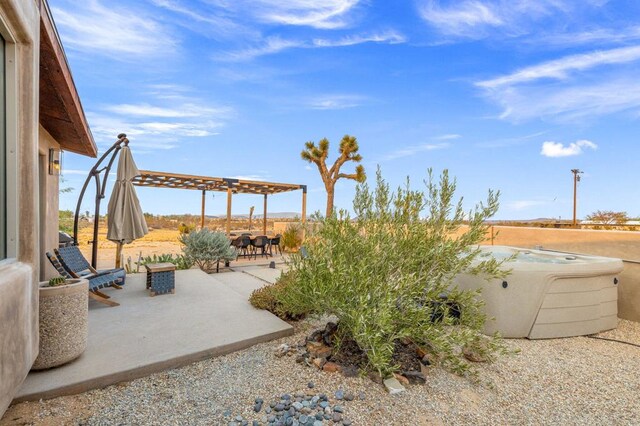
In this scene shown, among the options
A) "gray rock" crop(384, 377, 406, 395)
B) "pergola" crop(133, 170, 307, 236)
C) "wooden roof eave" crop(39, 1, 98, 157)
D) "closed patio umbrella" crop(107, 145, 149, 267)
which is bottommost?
"gray rock" crop(384, 377, 406, 395)

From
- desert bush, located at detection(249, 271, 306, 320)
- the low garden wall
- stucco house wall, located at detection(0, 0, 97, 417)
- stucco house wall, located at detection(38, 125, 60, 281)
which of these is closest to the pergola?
stucco house wall, located at detection(38, 125, 60, 281)

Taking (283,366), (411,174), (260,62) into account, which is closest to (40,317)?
(283,366)

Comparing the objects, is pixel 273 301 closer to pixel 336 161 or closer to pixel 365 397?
pixel 365 397

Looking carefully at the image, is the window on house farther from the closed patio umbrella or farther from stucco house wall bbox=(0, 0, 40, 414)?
the closed patio umbrella

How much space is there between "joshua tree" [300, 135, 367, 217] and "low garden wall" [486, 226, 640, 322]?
929 centimetres

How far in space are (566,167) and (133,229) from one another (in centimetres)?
2694

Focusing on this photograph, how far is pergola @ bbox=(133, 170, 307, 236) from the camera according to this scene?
11455 mm

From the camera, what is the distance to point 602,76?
901 centimetres

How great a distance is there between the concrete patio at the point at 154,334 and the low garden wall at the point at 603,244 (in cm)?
309

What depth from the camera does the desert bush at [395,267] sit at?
2818 millimetres

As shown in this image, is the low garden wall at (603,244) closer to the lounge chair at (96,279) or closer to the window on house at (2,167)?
the window on house at (2,167)

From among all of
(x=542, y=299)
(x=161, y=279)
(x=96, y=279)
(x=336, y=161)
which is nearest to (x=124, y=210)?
(x=96, y=279)

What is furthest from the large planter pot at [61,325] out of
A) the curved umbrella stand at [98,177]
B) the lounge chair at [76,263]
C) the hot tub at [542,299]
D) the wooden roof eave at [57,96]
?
the hot tub at [542,299]

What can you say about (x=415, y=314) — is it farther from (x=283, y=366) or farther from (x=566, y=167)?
(x=566, y=167)
